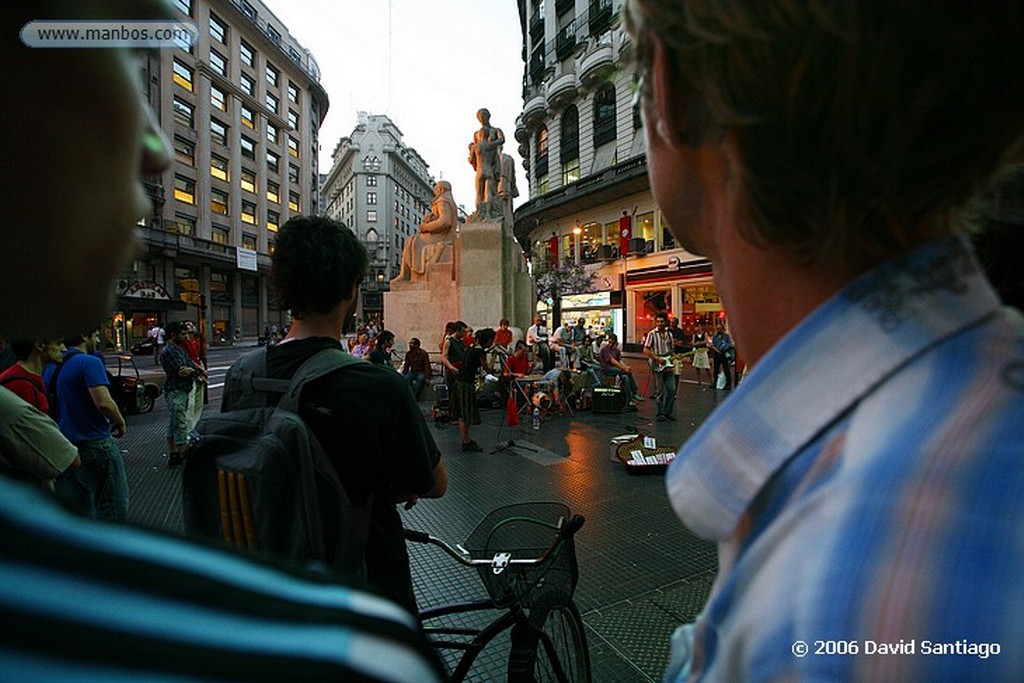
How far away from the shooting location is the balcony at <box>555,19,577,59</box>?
102 ft

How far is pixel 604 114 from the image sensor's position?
28.5 metres

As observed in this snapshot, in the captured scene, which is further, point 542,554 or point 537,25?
point 537,25

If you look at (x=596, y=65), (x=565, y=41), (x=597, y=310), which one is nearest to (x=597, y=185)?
(x=596, y=65)

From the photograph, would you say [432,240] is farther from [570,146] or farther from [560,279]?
[570,146]

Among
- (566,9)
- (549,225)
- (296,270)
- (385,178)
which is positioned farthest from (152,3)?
(385,178)

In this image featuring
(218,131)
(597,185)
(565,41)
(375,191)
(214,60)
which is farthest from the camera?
(375,191)

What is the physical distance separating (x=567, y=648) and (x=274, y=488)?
1.57m

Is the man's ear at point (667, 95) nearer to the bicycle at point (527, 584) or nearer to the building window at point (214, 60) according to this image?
the bicycle at point (527, 584)

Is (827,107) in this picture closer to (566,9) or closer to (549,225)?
(549,225)

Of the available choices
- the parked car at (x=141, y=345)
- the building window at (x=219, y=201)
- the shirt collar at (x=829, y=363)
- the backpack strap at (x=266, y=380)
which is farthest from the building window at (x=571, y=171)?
the shirt collar at (x=829, y=363)

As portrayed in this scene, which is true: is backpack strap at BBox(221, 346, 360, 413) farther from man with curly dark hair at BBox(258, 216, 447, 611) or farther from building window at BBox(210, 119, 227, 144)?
building window at BBox(210, 119, 227, 144)

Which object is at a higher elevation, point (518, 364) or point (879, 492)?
point (879, 492)

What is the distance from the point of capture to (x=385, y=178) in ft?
262

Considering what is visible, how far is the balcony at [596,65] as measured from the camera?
1062 inches
